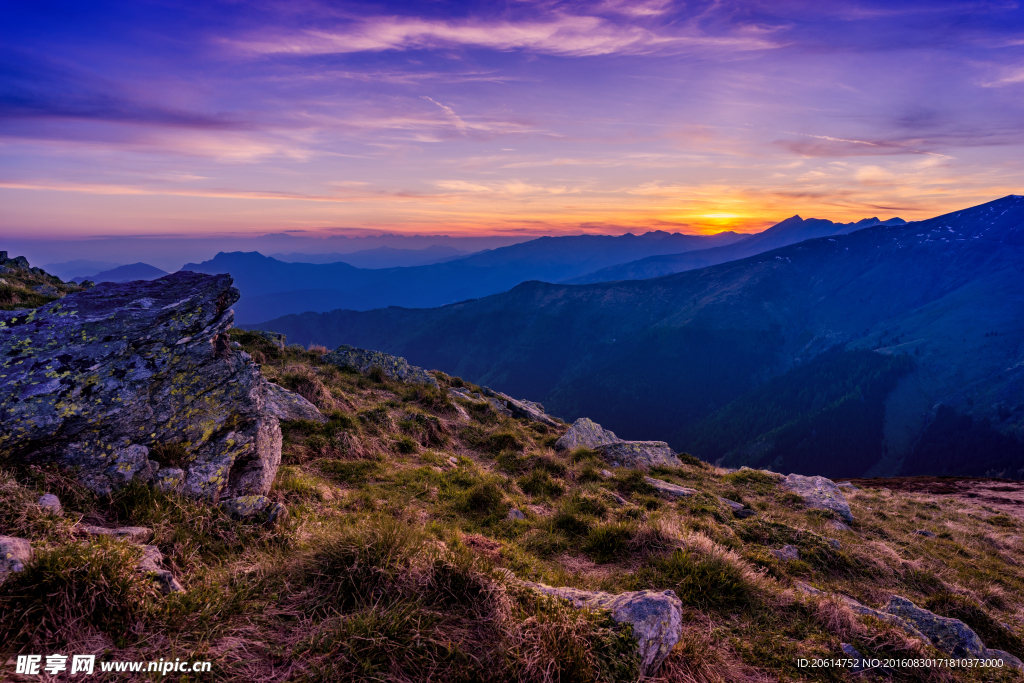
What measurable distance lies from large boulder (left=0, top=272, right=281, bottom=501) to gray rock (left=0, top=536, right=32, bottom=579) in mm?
2364

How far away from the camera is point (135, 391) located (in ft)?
23.0

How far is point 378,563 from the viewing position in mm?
4641

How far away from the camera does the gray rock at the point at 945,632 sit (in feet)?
22.8

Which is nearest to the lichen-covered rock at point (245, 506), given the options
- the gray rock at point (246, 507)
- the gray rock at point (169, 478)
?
the gray rock at point (246, 507)

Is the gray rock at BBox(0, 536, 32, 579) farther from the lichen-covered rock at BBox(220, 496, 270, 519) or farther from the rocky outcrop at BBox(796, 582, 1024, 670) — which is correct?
the rocky outcrop at BBox(796, 582, 1024, 670)

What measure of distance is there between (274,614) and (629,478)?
12.0 m

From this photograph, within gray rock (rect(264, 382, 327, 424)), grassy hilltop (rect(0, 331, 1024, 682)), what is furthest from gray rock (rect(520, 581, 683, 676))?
gray rock (rect(264, 382, 327, 424))

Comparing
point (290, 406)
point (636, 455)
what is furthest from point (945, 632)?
point (290, 406)

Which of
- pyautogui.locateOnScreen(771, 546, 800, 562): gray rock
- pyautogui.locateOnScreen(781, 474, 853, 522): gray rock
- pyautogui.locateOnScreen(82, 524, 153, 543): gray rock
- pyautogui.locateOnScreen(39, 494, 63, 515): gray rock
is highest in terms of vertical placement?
pyautogui.locateOnScreen(39, 494, 63, 515): gray rock

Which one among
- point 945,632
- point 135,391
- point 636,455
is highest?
point 135,391

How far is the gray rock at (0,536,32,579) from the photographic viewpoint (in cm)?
367

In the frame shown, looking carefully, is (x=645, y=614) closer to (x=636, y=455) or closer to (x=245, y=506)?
(x=245, y=506)

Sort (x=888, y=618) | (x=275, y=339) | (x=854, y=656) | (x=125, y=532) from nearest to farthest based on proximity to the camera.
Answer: (x=125, y=532)
(x=854, y=656)
(x=888, y=618)
(x=275, y=339)

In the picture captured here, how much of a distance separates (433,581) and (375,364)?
17.6 meters
